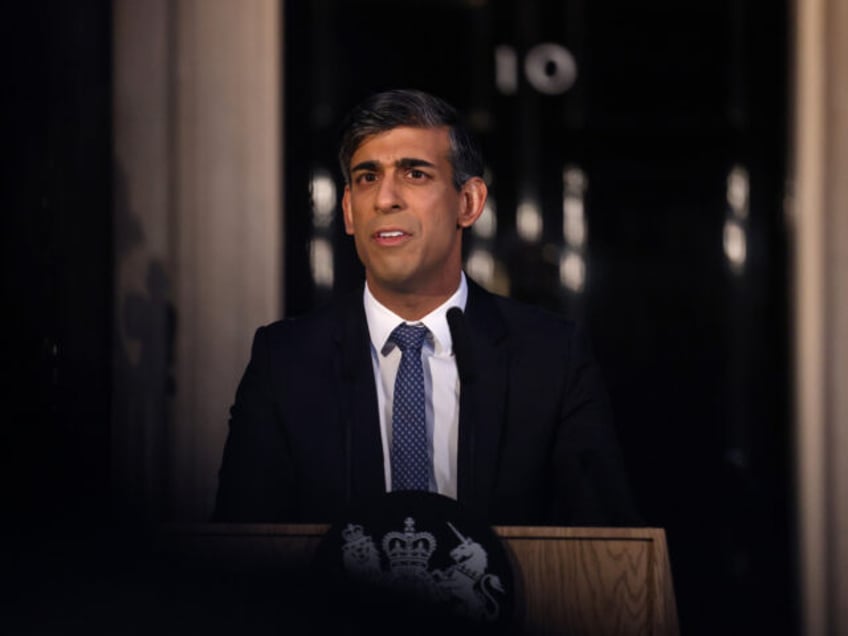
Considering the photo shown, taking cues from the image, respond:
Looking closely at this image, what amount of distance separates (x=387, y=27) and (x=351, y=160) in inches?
71.0

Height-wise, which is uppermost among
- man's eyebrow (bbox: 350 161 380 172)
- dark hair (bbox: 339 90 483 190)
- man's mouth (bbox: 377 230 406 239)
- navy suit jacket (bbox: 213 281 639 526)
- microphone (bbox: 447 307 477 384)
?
dark hair (bbox: 339 90 483 190)

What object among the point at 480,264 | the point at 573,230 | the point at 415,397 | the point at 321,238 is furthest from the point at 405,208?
the point at 573,230

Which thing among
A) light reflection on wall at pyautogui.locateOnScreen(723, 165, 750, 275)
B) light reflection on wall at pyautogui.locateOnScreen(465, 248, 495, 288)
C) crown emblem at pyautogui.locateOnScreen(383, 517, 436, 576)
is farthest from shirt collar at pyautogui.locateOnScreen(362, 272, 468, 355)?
light reflection on wall at pyautogui.locateOnScreen(723, 165, 750, 275)

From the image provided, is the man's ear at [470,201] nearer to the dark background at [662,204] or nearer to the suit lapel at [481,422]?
the suit lapel at [481,422]

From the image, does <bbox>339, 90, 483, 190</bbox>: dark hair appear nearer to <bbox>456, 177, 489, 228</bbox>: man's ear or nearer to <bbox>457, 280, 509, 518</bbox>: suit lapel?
<bbox>456, 177, 489, 228</bbox>: man's ear

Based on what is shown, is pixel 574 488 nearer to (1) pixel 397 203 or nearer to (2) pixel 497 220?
(1) pixel 397 203

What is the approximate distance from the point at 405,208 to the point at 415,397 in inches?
10.9

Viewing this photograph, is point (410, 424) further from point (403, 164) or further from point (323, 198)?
point (323, 198)

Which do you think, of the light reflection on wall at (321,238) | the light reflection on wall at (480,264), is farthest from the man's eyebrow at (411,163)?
the light reflection on wall at (480,264)

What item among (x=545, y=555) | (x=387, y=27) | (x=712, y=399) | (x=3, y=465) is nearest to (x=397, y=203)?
(x=545, y=555)

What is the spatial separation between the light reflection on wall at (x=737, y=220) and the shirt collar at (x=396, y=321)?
195 cm

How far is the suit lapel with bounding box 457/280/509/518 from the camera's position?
1.63m

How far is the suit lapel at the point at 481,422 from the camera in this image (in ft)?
5.35

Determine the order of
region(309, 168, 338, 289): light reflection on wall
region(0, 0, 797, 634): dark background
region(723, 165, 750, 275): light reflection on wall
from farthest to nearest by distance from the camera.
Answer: region(723, 165, 750, 275): light reflection on wall < region(0, 0, 797, 634): dark background < region(309, 168, 338, 289): light reflection on wall
